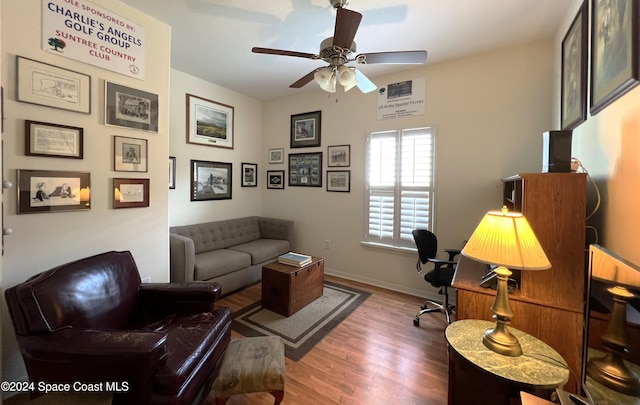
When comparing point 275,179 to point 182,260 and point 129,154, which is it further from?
point 129,154

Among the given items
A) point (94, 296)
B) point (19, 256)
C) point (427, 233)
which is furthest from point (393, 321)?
point (19, 256)

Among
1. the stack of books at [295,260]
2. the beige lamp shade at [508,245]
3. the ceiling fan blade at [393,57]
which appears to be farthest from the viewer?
the stack of books at [295,260]

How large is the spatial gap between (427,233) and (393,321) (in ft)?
3.37

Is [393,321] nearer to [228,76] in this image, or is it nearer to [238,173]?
[238,173]

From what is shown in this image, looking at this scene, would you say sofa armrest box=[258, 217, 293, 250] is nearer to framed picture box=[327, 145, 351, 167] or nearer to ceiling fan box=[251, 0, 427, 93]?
framed picture box=[327, 145, 351, 167]

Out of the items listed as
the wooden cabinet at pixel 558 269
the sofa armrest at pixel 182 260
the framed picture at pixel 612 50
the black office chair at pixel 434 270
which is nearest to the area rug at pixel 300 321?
the sofa armrest at pixel 182 260

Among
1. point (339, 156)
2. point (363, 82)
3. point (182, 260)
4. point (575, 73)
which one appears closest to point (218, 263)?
point (182, 260)

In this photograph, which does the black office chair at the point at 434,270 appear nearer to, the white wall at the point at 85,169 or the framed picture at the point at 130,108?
the white wall at the point at 85,169

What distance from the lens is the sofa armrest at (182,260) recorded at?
9.15ft

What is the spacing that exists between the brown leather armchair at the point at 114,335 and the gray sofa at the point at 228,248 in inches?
36.9

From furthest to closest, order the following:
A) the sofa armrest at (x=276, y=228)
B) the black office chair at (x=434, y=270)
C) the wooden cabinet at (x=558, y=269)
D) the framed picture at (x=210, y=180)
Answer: the sofa armrest at (x=276, y=228) < the framed picture at (x=210, y=180) < the black office chair at (x=434, y=270) < the wooden cabinet at (x=558, y=269)

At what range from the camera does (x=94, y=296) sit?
1601 millimetres

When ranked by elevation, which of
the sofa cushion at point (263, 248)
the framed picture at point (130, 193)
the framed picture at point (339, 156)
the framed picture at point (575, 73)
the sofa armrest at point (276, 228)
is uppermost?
the framed picture at point (575, 73)

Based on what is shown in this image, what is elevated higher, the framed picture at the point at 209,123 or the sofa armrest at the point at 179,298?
the framed picture at the point at 209,123
